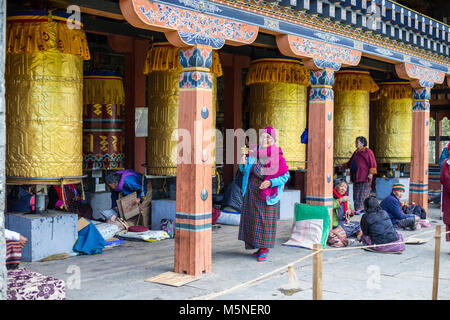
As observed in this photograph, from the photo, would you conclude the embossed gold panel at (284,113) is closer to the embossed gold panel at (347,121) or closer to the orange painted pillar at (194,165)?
the embossed gold panel at (347,121)

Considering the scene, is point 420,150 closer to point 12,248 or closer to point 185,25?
point 185,25

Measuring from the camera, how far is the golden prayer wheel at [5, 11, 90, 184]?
19.1 ft

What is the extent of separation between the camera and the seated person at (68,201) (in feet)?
22.7

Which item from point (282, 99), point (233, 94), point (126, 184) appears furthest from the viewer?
point (233, 94)

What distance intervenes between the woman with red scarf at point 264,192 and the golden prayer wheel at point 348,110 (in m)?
4.69

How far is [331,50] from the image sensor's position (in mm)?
7297

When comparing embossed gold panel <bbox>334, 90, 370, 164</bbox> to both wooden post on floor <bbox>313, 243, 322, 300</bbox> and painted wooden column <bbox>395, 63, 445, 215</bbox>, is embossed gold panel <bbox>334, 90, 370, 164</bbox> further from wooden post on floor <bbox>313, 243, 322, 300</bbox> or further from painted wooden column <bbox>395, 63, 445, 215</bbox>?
wooden post on floor <bbox>313, 243, 322, 300</bbox>

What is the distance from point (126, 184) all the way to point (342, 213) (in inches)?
119

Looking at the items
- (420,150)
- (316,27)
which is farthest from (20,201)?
(420,150)

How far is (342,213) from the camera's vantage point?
7.81m

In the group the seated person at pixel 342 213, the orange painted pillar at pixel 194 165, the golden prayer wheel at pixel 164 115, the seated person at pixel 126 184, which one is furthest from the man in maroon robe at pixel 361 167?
the orange painted pillar at pixel 194 165

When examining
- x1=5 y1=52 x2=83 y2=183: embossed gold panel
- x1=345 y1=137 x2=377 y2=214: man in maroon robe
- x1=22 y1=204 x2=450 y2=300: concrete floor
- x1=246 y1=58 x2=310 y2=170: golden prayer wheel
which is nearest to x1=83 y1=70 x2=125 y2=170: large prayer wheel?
x1=22 y1=204 x2=450 y2=300: concrete floor

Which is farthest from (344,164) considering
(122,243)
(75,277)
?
(75,277)

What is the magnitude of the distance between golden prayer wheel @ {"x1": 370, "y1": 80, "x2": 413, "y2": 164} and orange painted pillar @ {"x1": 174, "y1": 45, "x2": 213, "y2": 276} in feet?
23.9
